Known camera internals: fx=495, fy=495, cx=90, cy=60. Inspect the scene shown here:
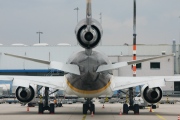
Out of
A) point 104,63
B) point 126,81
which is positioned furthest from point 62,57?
point 104,63

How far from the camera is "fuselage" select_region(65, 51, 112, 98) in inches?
1272

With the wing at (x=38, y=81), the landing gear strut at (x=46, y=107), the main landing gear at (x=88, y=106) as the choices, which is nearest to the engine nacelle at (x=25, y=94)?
the wing at (x=38, y=81)

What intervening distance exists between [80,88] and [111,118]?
3.03 meters

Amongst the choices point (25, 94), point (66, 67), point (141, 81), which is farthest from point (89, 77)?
point (25, 94)

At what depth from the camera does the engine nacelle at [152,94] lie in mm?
37781

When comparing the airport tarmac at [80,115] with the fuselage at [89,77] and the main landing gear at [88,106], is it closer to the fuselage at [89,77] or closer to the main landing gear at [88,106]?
the main landing gear at [88,106]

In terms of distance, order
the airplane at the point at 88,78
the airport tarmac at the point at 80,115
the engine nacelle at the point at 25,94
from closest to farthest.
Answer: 1. the airplane at the point at 88,78
2. the airport tarmac at the point at 80,115
3. the engine nacelle at the point at 25,94

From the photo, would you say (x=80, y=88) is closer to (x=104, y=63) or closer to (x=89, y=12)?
(x=104, y=63)

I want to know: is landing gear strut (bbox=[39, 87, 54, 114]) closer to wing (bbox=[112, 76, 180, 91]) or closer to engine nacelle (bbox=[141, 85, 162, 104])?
wing (bbox=[112, 76, 180, 91])

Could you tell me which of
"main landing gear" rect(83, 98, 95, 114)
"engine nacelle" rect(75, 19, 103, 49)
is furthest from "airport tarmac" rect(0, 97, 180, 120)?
"engine nacelle" rect(75, 19, 103, 49)

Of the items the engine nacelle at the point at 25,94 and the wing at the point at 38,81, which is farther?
the engine nacelle at the point at 25,94

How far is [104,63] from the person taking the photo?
33.3 metres

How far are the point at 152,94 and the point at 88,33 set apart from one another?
37.5ft

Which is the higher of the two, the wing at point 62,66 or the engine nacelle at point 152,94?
the wing at point 62,66
